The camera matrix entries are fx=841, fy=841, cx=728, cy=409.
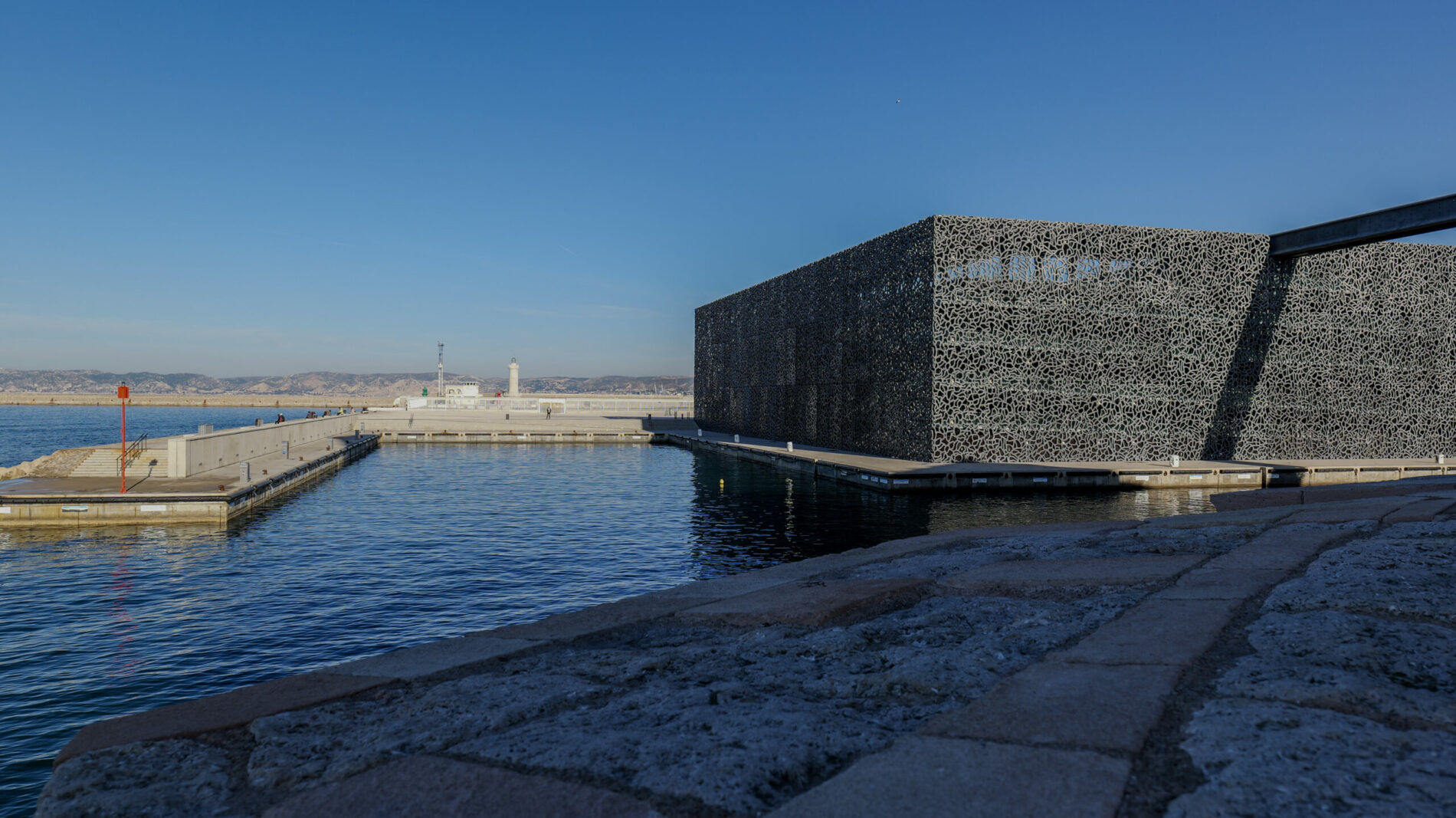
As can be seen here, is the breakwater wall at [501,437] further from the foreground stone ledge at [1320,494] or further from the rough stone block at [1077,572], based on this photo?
the rough stone block at [1077,572]

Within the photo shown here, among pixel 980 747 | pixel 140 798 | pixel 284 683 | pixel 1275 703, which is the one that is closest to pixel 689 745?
pixel 980 747

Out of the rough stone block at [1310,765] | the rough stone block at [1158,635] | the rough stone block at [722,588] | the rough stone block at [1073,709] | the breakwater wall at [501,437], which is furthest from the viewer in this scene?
the breakwater wall at [501,437]

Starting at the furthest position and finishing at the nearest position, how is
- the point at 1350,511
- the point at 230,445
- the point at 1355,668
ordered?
the point at 230,445 → the point at 1350,511 → the point at 1355,668

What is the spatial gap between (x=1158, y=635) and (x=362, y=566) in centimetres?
1592

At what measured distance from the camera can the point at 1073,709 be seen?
385cm

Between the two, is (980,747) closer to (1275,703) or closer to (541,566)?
(1275,703)

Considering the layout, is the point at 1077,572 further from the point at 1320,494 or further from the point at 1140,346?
the point at 1140,346

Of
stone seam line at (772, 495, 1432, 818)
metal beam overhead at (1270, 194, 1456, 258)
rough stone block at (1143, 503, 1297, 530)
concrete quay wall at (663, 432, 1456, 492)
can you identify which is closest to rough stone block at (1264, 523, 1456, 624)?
stone seam line at (772, 495, 1432, 818)

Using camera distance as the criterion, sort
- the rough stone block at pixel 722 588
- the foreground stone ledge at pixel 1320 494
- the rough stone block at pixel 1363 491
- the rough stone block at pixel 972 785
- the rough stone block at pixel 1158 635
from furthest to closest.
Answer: the foreground stone ledge at pixel 1320 494, the rough stone block at pixel 1363 491, the rough stone block at pixel 722 588, the rough stone block at pixel 1158 635, the rough stone block at pixel 972 785

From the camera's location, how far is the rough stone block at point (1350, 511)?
8.83 m

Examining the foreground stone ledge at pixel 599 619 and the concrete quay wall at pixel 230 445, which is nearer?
the foreground stone ledge at pixel 599 619

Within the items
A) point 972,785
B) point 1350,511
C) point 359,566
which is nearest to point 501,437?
point 359,566

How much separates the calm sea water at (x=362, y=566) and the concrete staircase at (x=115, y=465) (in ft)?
14.2

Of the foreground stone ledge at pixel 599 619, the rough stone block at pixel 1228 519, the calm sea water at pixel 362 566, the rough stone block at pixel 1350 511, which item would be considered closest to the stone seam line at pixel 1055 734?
the foreground stone ledge at pixel 599 619
